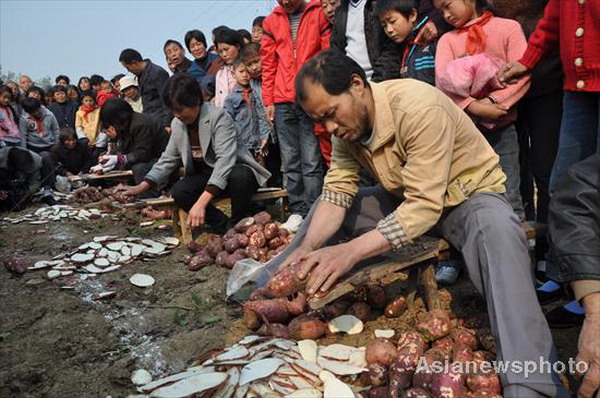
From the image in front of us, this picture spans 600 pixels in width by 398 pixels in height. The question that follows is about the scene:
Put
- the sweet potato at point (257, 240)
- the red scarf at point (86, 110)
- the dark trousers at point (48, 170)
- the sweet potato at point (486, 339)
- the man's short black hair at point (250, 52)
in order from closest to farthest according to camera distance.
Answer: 1. the sweet potato at point (486, 339)
2. the sweet potato at point (257, 240)
3. the man's short black hair at point (250, 52)
4. the dark trousers at point (48, 170)
5. the red scarf at point (86, 110)

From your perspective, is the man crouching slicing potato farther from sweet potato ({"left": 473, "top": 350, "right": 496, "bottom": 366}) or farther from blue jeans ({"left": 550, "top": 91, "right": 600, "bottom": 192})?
blue jeans ({"left": 550, "top": 91, "right": 600, "bottom": 192})

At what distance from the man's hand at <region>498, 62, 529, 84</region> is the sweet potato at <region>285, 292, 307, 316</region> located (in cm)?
170

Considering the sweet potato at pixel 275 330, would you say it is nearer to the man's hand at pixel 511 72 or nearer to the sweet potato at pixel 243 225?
the sweet potato at pixel 243 225

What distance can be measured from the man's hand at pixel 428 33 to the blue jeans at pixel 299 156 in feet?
4.36

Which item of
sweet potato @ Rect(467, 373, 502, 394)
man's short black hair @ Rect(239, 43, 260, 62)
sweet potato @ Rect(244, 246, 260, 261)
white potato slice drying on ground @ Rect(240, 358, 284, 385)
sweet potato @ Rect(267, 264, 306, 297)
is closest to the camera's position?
sweet potato @ Rect(467, 373, 502, 394)

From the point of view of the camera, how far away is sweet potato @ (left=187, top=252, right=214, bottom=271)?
3.80 meters

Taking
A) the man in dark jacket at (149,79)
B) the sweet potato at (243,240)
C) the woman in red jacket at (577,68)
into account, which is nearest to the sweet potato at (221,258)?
the sweet potato at (243,240)

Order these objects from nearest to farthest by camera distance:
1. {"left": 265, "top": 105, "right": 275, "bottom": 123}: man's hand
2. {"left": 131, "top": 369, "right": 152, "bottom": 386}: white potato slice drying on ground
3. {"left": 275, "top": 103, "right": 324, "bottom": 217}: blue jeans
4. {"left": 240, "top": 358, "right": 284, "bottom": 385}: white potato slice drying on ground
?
1. {"left": 240, "top": 358, "right": 284, "bottom": 385}: white potato slice drying on ground
2. {"left": 131, "top": 369, "right": 152, "bottom": 386}: white potato slice drying on ground
3. {"left": 275, "top": 103, "right": 324, "bottom": 217}: blue jeans
4. {"left": 265, "top": 105, "right": 275, "bottom": 123}: man's hand

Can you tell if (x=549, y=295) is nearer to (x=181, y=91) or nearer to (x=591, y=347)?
(x=591, y=347)

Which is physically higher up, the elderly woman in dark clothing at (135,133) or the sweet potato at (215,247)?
the elderly woman in dark clothing at (135,133)

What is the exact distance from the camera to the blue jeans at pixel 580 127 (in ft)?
7.41

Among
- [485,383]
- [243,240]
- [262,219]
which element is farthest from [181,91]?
[485,383]

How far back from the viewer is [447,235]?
7.71 ft

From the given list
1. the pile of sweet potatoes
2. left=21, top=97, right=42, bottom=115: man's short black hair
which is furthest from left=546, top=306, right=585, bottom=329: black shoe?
left=21, top=97, right=42, bottom=115: man's short black hair
